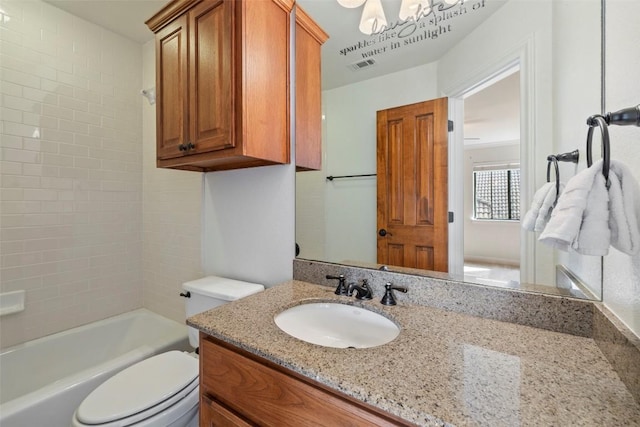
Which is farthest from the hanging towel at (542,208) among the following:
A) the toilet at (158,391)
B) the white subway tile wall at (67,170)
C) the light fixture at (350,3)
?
the white subway tile wall at (67,170)

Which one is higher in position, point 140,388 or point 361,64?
point 361,64

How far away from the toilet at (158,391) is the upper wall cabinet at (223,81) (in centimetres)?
67

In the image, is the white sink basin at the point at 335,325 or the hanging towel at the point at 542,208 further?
the white sink basin at the point at 335,325

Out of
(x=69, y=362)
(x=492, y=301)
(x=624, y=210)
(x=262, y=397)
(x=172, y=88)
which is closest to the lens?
(x=624, y=210)

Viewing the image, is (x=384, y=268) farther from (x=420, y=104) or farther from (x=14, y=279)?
(x=14, y=279)

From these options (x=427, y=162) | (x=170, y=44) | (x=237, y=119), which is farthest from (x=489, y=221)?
(x=170, y=44)

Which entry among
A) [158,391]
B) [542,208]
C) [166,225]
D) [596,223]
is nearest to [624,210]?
[596,223]

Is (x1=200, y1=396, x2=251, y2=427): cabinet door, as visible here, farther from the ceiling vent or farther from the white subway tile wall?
the white subway tile wall

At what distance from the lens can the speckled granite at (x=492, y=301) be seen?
0.79 metres

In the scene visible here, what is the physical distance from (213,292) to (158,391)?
0.44 meters

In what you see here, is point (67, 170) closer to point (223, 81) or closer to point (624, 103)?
point (223, 81)

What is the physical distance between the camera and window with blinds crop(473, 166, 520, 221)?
0.93 meters

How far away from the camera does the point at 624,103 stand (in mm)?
603

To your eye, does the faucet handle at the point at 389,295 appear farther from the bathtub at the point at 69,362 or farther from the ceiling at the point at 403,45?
the bathtub at the point at 69,362
